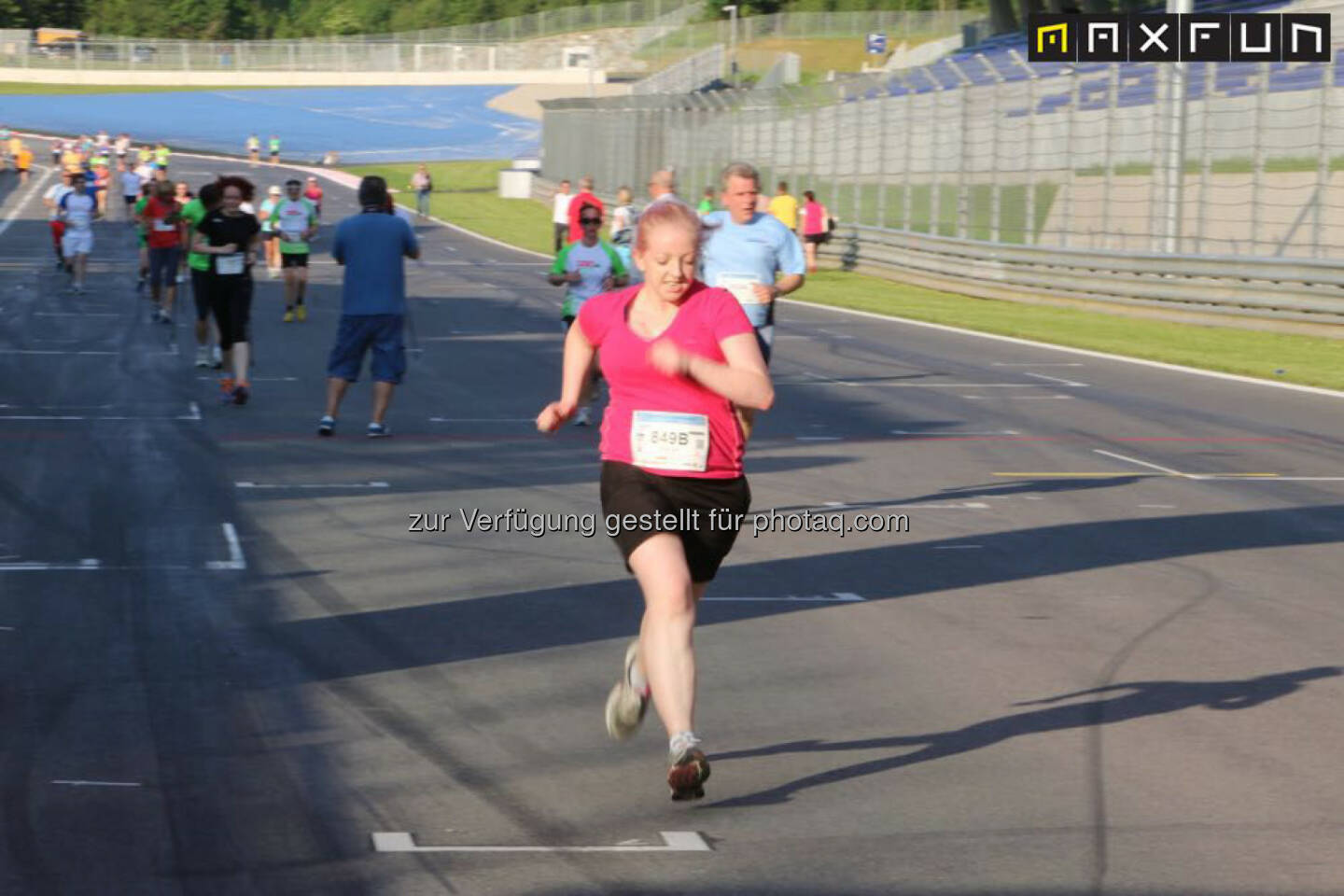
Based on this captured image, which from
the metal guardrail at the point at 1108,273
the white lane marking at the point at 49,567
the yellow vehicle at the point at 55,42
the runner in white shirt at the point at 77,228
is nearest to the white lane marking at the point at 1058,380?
the metal guardrail at the point at 1108,273

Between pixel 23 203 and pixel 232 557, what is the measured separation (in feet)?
179

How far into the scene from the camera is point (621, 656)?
25.8 feet

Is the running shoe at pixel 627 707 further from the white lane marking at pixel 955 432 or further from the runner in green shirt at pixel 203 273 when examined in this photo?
the runner in green shirt at pixel 203 273

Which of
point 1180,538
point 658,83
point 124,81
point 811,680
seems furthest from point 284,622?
point 124,81

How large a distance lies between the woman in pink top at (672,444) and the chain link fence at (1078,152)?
20.7 meters

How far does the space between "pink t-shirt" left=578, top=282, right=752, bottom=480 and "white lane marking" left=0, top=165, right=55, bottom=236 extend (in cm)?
4561

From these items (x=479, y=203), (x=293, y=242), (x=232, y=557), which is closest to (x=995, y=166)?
(x=293, y=242)

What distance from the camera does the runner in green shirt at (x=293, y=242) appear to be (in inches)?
1041

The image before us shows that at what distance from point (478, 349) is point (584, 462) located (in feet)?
30.8

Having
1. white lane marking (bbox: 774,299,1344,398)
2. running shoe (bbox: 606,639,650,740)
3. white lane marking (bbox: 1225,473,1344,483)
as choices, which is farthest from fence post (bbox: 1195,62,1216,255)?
running shoe (bbox: 606,639,650,740)

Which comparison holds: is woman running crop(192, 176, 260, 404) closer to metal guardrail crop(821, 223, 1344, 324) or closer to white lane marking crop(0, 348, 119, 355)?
white lane marking crop(0, 348, 119, 355)

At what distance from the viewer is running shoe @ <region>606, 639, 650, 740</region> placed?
609 centimetres

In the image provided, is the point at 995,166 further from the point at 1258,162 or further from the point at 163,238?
the point at 163,238

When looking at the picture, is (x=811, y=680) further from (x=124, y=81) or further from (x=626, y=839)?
(x=124, y=81)
